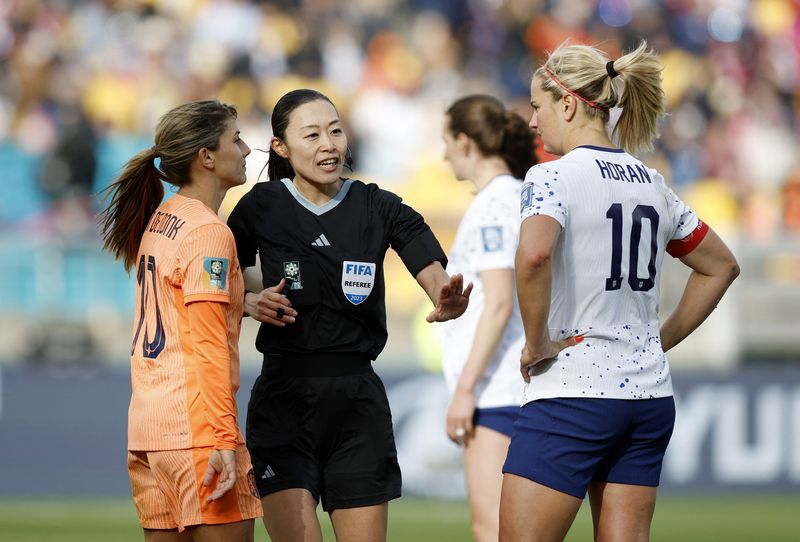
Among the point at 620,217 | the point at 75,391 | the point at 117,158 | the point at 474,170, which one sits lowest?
the point at 75,391

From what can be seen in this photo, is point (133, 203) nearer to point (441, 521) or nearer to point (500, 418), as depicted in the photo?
point (500, 418)

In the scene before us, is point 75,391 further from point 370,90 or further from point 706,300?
point 706,300

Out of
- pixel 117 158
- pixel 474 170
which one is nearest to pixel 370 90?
pixel 117 158

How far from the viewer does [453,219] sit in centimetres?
1031

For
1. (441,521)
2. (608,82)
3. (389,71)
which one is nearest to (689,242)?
(608,82)

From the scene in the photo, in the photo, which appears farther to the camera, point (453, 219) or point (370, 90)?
point (370, 90)

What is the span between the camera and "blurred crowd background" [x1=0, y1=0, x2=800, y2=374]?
9984 millimetres

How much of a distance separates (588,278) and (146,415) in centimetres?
150

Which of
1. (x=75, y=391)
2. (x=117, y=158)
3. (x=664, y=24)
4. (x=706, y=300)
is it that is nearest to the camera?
(x=706, y=300)

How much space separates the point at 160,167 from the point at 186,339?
Result: 689 millimetres

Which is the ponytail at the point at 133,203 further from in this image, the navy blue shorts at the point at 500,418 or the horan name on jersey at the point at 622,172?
the navy blue shorts at the point at 500,418

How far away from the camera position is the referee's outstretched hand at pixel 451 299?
3896mm

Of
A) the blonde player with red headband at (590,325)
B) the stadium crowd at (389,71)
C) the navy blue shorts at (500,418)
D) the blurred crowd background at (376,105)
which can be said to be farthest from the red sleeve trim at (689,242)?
the stadium crowd at (389,71)

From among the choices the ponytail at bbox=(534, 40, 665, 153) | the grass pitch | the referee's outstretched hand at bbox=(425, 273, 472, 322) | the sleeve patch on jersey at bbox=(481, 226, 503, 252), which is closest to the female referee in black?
the referee's outstretched hand at bbox=(425, 273, 472, 322)
